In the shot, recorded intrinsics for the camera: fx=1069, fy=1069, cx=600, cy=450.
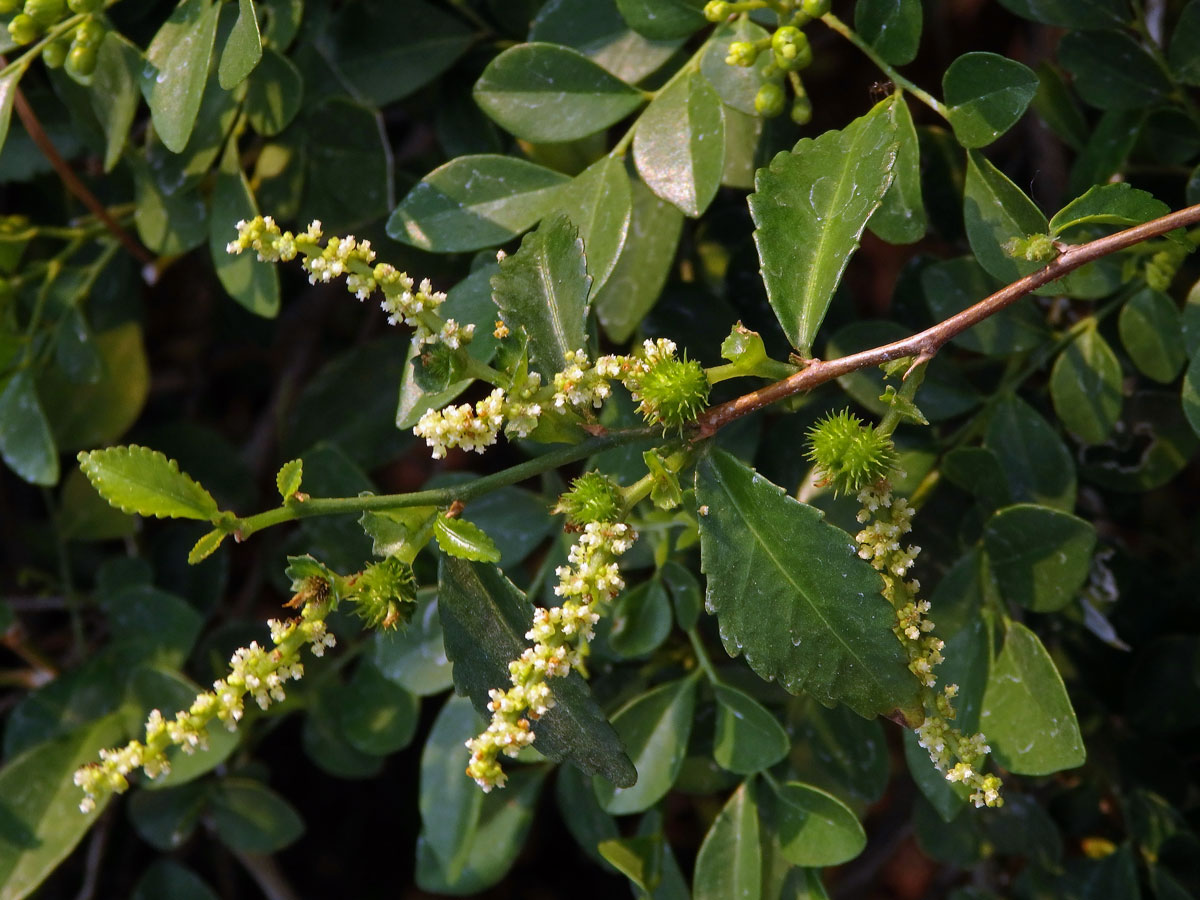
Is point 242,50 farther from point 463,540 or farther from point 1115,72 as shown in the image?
point 1115,72

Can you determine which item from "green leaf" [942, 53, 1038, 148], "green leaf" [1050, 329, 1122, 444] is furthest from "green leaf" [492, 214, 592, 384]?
"green leaf" [1050, 329, 1122, 444]

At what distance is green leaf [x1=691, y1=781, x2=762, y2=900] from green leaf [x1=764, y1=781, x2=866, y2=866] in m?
0.03

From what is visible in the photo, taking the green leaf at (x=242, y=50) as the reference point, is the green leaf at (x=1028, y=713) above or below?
below

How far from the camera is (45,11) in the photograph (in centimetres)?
129

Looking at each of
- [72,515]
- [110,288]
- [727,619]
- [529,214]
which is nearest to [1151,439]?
[727,619]

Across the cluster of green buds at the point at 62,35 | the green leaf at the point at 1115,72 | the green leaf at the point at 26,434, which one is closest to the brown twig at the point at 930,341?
the green leaf at the point at 1115,72

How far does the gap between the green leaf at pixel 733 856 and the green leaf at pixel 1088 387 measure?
2.03ft

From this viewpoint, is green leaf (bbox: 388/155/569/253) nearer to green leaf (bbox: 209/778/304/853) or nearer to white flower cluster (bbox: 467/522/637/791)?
white flower cluster (bbox: 467/522/637/791)

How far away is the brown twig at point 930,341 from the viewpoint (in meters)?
1.01

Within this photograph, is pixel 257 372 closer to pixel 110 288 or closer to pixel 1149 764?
pixel 110 288

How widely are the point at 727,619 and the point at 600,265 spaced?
1.47 ft

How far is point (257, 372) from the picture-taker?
2.41m

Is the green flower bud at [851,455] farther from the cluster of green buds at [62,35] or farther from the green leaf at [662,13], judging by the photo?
the cluster of green buds at [62,35]

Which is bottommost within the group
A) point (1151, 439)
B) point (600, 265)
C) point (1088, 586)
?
point (1088, 586)
